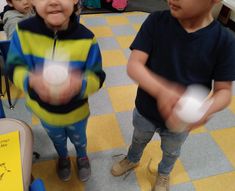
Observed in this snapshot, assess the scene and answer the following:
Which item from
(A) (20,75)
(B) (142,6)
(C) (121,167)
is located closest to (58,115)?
(A) (20,75)

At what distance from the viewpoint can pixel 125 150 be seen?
1.51 meters

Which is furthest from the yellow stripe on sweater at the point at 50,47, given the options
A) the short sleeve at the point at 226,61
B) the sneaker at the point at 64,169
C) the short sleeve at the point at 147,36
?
the sneaker at the point at 64,169

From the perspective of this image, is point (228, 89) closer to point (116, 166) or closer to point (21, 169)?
point (21, 169)

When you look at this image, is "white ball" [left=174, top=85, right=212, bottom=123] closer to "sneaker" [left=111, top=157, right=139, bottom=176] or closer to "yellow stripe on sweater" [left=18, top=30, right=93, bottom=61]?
"yellow stripe on sweater" [left=18, top=30, right=93, bottom=61]

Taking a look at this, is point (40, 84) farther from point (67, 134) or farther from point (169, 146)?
point (169, 146)

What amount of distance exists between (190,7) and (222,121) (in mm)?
1303

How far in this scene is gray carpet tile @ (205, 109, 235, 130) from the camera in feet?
5.63

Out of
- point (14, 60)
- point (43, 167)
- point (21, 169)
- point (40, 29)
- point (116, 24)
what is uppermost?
point (40, 29)

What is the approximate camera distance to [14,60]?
83cm

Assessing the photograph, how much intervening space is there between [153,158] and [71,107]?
75 cm

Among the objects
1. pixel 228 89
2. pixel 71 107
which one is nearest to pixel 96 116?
pixel 71 107

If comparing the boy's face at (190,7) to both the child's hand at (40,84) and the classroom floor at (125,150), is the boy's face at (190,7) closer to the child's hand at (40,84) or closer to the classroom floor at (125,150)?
the child's hand at (40,84)

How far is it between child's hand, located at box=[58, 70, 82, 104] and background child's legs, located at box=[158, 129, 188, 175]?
1.36ft

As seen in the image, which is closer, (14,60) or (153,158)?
(14,60)
